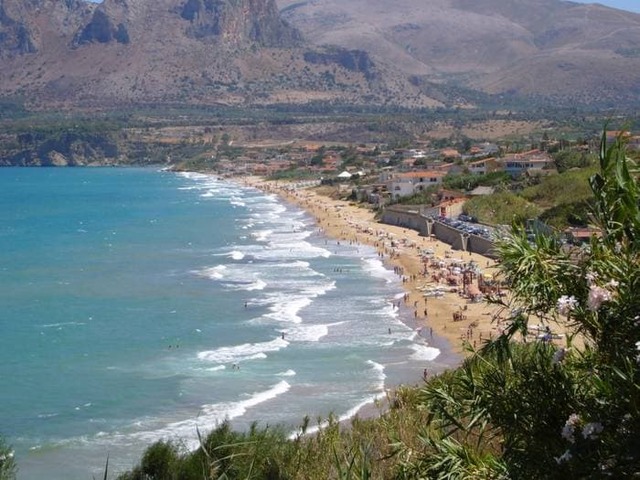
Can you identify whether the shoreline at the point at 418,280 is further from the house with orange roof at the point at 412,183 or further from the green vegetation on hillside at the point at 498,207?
the green vegetation on hillside at the point at 498,207

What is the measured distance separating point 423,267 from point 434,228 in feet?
34.1

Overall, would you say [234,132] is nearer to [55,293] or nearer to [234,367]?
[55,293]

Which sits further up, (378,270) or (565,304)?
(565,304)

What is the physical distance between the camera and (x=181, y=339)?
2684 centimetres

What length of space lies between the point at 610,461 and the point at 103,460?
13.8 metres

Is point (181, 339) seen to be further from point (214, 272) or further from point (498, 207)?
point (498, 207)

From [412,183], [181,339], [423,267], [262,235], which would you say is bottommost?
[262,235]

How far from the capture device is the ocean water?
19.0 meters

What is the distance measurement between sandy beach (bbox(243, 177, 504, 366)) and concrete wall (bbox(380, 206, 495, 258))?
0.45 metres

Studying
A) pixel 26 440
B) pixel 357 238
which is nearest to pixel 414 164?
pixel 357 238

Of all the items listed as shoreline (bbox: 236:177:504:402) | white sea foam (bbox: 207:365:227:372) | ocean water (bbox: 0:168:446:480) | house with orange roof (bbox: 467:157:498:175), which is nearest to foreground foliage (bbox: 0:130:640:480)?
shoreline (bbox: 236:177:504:402)

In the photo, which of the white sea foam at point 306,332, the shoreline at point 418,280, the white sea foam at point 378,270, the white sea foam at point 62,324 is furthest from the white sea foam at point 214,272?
the white sea foam at point 306,332

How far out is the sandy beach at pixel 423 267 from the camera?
26.9 metres

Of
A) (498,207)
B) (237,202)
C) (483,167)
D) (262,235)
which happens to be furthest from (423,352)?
(237,202)
